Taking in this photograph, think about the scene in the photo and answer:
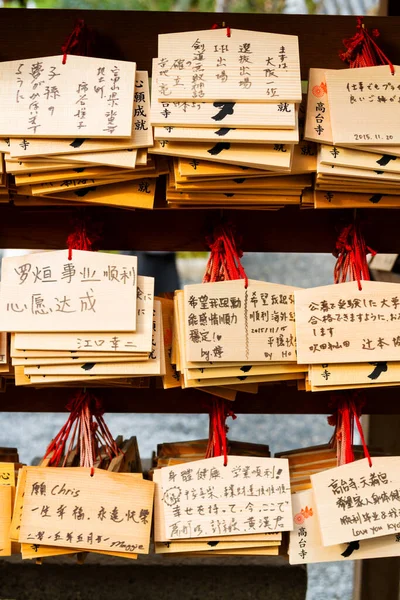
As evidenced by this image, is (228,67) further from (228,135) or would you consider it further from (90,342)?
(90,342)

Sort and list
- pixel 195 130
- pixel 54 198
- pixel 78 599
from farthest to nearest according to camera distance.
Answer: pixel 78 599
pixel 54 198
pixel 195 130

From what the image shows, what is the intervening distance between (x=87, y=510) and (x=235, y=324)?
1.34 feet

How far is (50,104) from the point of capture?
1137mm

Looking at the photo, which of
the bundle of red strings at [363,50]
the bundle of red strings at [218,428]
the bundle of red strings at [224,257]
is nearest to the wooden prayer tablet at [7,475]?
the bundle of red strings at [218,428]

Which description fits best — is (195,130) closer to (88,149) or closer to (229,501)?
(88,149)

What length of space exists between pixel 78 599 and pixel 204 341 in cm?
75

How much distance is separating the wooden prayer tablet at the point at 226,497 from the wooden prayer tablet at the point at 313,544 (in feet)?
0.15

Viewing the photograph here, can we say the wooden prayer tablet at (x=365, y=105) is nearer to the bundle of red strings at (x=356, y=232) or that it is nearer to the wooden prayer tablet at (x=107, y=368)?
the bundle of red strings at (x=356, y=232)

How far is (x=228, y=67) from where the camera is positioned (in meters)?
1.14

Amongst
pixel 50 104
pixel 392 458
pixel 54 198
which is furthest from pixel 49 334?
pixel 392 458

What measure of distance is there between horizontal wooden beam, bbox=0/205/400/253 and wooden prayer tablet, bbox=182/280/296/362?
0.19m

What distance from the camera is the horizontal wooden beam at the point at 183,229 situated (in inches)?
54.1

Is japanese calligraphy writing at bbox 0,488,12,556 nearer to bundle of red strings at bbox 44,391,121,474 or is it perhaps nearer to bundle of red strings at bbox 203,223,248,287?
bundle of red strings at bbox 44,391,121,474

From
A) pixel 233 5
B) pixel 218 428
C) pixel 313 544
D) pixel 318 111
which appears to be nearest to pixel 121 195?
pixel 318 111
